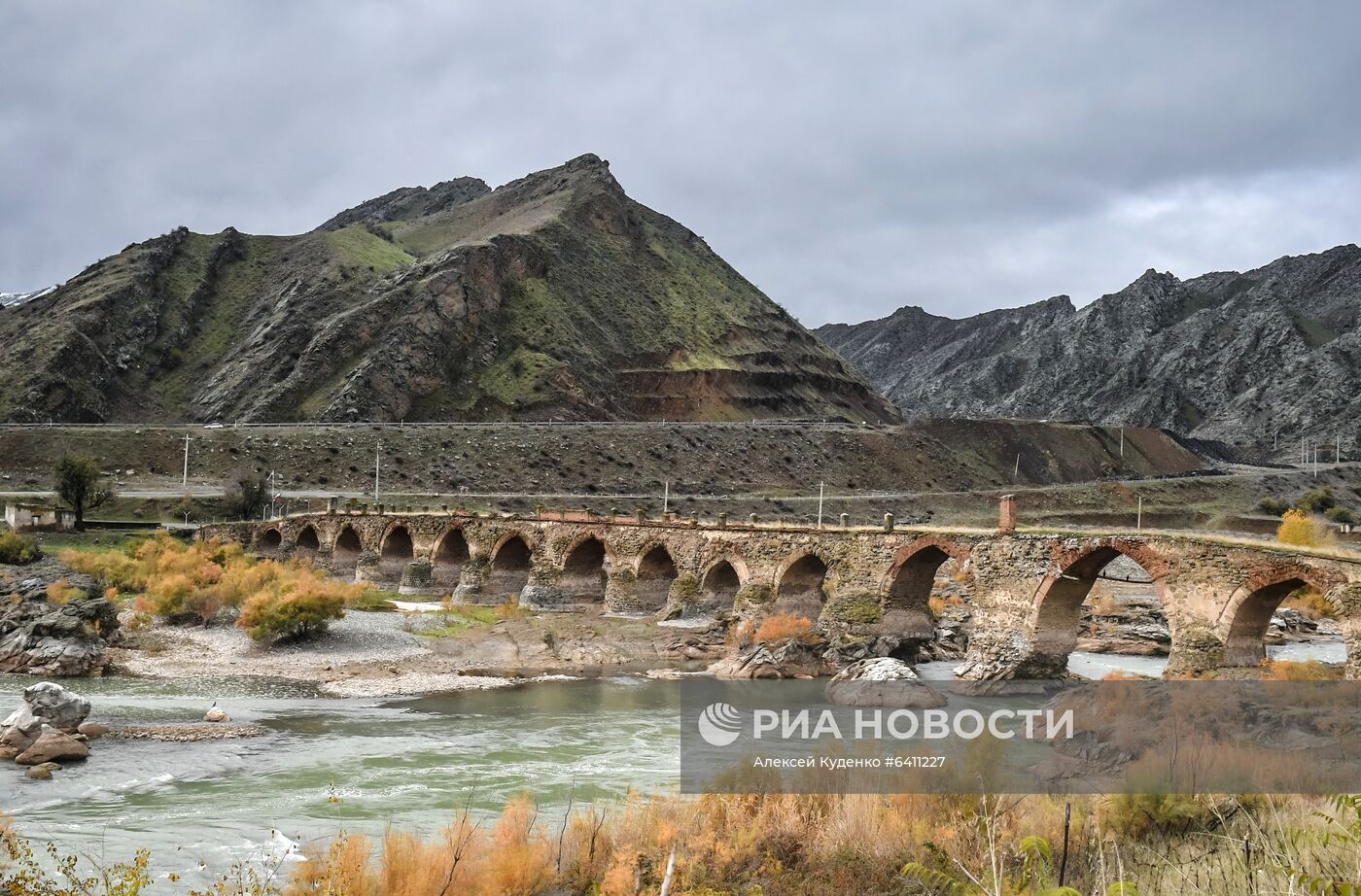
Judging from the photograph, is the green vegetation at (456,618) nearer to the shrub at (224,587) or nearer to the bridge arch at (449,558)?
the shrub at (224,587)

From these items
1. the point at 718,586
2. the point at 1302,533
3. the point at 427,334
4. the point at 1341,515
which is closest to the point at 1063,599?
the point at 718,586

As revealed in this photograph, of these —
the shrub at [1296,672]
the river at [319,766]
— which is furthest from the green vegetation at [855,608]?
the shrub at [1296,672]

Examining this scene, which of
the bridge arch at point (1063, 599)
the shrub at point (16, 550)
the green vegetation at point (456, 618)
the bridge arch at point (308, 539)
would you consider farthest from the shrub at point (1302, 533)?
the shrub at point (16, 550)

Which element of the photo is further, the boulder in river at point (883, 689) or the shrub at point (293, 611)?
the shrub at point (293, 611)

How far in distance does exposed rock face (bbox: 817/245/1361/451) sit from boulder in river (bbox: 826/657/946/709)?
336ft

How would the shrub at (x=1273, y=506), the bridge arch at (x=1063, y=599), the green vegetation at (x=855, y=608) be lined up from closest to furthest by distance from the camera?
the bridge arch at (x=1063, y=599)
the green vegetation at (x=855, y=608)
the shrub at (x=1273, y=506)

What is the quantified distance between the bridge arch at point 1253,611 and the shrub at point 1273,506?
51.6 m

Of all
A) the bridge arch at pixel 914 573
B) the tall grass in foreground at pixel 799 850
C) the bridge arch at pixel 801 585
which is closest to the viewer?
the tall grass in foreground at pixel 799 850

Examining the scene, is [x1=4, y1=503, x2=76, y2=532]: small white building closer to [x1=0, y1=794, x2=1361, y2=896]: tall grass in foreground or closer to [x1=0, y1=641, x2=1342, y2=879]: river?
[x1=0, y1=641, x2=1342, y2=879]: river

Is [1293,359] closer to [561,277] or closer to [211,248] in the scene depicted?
[561,277]

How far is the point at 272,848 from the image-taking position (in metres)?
13.4

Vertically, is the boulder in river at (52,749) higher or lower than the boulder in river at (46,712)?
lower

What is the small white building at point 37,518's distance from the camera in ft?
168

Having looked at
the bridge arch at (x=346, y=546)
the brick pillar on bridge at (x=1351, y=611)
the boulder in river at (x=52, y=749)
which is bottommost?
the boulder in river at (x=52, y=749)
